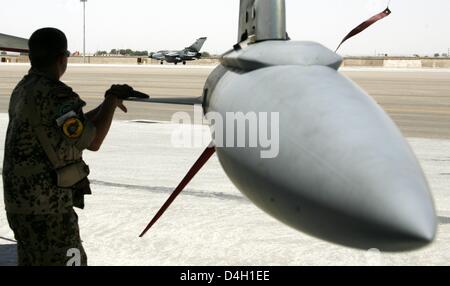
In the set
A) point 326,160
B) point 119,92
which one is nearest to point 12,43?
point 119,92

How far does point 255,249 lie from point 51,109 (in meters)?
3.31

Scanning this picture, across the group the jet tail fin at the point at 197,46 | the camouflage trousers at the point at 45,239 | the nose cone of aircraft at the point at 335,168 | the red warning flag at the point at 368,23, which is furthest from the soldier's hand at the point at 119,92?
the jet tail fin at the point at 197,46

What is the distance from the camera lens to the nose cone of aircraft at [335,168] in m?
2.64

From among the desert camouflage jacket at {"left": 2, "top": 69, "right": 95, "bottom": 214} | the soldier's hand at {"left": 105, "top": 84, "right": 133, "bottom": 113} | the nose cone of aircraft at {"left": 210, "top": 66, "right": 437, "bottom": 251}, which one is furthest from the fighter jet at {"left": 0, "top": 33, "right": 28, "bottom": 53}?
the nose cone of aircraft at {"left": 210, "top": 66, "right": 437, "bottom": 251}

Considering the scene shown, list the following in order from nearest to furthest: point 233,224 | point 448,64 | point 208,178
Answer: point 233,224 → point 208,178 → point 448,64

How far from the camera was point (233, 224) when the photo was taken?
25.3 feet

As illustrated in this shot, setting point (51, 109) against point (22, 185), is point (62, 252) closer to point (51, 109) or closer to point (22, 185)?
point (22, 185)

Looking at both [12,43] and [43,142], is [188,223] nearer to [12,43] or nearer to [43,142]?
[12,43]

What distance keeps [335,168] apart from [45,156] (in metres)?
2.01

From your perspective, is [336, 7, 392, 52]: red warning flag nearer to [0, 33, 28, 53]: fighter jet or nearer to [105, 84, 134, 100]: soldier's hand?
[105, 84, 134, 100]: soldier's hand

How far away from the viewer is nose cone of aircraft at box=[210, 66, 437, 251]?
2645mm

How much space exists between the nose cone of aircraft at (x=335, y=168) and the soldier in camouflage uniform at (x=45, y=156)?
114 centimetres

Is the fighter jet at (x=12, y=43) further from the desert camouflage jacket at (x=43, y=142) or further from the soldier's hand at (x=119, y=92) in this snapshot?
the desert camouflage jacket at (x=43, y=142)
